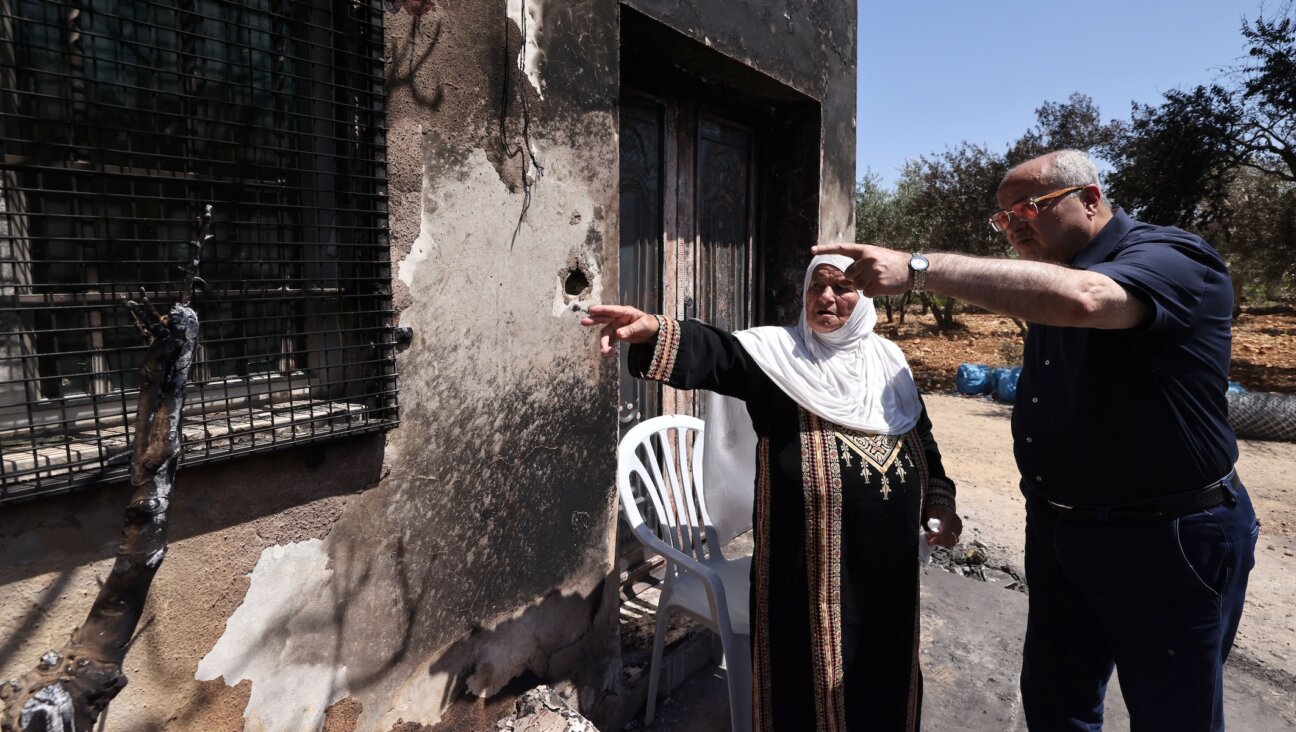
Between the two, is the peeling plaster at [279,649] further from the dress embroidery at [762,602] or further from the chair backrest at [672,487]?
the dress embroidery at [762,602]

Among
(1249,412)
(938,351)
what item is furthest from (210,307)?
(938,351)

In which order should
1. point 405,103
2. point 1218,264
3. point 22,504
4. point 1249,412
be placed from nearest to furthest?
point 22,504 < point 1218,264 < point 405,103 < point 1249,412

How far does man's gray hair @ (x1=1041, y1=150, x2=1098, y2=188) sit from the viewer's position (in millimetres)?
2084

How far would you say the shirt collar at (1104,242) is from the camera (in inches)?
79.8

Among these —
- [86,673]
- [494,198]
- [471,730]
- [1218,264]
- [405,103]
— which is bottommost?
[471,730]

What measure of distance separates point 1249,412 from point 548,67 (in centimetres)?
864

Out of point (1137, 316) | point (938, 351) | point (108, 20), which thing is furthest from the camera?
point (938, 351)

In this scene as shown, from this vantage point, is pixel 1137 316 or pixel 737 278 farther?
pixel 737 278

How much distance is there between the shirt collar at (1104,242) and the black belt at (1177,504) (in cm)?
65

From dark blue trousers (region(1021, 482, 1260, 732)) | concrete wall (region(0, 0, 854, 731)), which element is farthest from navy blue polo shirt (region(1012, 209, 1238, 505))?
concrete wall (region(0, 0, 854, 731))

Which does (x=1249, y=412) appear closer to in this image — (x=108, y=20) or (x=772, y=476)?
(x=772, y=476)

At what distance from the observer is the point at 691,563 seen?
2.61 metres

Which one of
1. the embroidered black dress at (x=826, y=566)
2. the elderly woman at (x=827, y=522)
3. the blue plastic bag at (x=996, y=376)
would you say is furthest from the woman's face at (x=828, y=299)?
the blue plastic bag at (x=996, y=376)

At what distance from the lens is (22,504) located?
1.48 meters
